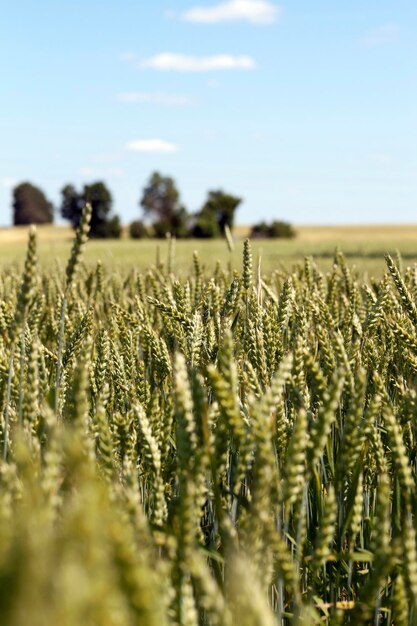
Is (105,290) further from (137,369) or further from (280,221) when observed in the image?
(280,221)

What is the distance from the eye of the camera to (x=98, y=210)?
73625 mm

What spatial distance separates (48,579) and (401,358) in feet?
6.79

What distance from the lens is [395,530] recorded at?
1579 mm

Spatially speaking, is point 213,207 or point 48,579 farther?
point 213,207

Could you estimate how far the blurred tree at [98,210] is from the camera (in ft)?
231

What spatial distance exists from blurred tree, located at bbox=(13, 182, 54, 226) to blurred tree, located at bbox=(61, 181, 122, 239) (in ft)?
46.2

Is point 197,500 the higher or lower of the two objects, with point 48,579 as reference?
lower

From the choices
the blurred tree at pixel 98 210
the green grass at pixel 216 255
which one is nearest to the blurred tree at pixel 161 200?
the blurred tree at pixel 98 210

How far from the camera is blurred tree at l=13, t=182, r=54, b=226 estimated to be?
93875mm

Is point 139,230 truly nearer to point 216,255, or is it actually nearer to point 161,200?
point 161,200

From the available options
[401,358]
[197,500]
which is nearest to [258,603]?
[197,500]

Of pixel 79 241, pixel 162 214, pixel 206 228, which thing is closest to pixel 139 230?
pixel 206 228

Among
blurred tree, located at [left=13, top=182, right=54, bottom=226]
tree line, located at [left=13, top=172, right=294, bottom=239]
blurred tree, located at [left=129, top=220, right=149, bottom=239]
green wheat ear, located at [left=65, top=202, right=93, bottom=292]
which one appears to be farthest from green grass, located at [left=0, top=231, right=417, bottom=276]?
blurred tree, located at [left=13, top=182, right=54, bottom=226]

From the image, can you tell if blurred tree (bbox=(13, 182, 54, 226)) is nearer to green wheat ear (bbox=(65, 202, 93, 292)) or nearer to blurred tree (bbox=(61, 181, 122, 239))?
blurred tree (bbox=(61, 181, 122, 239))
